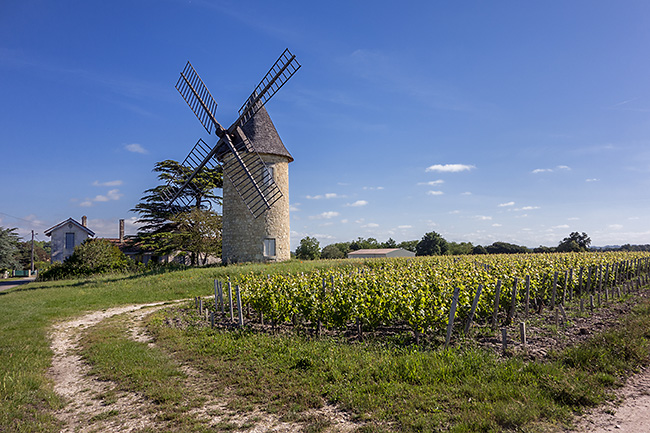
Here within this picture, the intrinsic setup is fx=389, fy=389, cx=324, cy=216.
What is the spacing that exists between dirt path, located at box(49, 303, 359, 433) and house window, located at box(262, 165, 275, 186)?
55.5 ft

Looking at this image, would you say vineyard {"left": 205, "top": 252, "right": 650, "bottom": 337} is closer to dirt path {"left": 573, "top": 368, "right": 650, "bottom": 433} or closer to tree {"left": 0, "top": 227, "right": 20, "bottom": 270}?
dirt path {"left": 573, "top": 368, "right": 650, "bottom": 433}

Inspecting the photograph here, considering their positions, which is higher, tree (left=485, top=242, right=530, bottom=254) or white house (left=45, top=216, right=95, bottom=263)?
white house (left=45, top=216, right=95, bottom=263)

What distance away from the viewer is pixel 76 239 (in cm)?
4075

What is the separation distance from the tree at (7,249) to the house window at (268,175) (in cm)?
3447

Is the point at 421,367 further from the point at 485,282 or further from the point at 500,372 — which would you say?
the point at 485,282

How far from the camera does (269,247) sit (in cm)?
2441

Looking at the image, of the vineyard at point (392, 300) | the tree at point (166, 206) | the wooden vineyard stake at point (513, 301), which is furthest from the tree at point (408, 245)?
the wooden vineyard stake at point (513, 301)

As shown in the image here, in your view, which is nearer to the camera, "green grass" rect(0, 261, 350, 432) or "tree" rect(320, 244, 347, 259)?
"green grass" rect(0, 261, 350, 432)

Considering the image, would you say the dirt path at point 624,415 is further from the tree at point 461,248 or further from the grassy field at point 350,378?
the tree at point 461,248

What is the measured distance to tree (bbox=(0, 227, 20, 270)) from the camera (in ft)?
133

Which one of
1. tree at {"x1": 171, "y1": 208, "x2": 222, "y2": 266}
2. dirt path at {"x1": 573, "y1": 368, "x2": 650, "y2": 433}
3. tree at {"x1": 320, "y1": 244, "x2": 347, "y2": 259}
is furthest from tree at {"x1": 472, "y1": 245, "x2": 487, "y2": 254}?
dirt path at {"x1": 573, "y1": 368, "x2": 650, "y2": 433}

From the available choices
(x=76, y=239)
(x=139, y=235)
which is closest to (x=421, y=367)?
(x=139, y=235)

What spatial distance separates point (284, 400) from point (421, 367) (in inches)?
85.4

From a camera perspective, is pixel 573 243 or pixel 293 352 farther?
pixel 573 243
